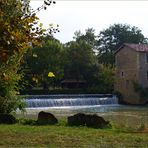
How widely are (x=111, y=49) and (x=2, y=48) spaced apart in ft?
228

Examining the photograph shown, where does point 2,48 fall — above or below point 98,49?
below

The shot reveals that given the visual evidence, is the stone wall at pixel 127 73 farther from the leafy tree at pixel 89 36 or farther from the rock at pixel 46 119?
the rock at pixel 46 119

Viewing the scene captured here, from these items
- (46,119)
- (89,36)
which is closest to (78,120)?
(46,119)

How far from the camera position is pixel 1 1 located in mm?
6227

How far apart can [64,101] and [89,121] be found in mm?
24431

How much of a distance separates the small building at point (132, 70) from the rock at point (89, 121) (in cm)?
3326

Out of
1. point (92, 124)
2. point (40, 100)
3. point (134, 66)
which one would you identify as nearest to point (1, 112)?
point (92, 124)

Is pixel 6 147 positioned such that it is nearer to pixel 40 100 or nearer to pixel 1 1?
pixel 1 1

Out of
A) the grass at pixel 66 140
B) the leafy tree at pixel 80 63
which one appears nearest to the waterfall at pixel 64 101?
the leafy tree at pixel 80 63

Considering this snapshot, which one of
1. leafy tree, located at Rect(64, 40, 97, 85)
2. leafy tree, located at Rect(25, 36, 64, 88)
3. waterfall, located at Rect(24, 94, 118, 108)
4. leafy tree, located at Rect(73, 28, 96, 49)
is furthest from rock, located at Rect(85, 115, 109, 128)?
leafy tree, located at Rect(73, 28, 96, 49)

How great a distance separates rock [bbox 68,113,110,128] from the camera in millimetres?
14126

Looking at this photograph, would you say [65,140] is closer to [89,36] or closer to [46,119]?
[46,119]

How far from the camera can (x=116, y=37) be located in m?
76.6

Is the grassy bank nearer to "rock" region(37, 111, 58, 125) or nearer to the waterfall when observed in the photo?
"rock" region(37, 111, 58, 125)
